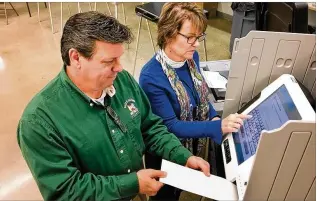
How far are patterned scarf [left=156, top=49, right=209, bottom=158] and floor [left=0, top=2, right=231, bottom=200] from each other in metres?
0.54

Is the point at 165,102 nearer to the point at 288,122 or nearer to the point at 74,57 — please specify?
the point at 74,57

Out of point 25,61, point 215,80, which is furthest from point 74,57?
point 25,61

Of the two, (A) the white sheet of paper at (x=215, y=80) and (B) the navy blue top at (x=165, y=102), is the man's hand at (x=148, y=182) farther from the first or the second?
(A) the white sheet of paper at (x=215, y=80)

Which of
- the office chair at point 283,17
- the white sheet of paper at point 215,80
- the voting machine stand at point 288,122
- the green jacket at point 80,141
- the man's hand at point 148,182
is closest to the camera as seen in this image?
the voting machine stand at point 288,122

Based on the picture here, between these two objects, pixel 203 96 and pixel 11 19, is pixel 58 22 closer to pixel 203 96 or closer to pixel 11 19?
pixel 11 19

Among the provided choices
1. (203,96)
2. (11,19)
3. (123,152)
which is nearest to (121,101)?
(123,152)

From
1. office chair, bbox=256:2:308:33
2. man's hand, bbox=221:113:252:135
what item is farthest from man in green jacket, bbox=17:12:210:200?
office chair, bbox=256:2:308:33

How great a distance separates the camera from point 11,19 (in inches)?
185

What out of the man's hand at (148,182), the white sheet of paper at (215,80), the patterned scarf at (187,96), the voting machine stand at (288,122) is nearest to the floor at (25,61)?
the patterned scarf at (187,96)

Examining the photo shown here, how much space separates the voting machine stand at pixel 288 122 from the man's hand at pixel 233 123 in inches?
4.5

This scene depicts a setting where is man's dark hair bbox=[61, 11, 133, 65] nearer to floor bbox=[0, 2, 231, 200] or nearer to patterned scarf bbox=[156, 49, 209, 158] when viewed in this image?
patterned scarf bbox=[156, 49, 209, 158]

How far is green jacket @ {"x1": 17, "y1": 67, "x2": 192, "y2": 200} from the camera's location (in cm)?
98

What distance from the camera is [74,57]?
1.01 metres

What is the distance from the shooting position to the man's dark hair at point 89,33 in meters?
0.99
